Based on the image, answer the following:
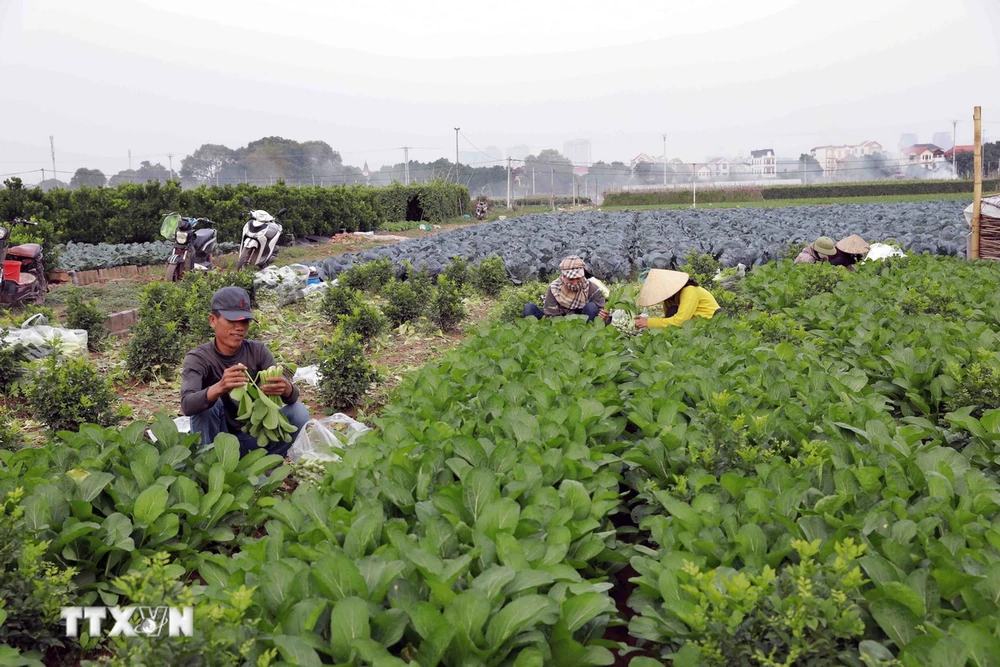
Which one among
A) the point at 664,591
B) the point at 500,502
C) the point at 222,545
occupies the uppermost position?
the point at 500,502

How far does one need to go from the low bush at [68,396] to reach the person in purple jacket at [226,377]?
120cm

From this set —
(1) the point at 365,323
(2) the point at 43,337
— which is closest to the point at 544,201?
(1) the point at 365,323

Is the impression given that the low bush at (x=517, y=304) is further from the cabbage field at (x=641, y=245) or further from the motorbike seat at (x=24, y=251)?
the motorbike seat at (x=24, y=251)

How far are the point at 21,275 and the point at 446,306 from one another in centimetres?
554

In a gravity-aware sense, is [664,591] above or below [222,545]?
above

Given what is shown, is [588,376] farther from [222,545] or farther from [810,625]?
[810,625]

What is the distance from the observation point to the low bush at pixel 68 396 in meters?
5.17

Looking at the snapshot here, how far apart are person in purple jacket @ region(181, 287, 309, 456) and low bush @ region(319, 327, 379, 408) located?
1.40 m

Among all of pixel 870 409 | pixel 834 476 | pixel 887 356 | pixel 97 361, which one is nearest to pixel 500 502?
pixel 834 476

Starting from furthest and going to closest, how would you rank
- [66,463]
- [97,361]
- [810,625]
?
[97,361] < [66,463] < [810,625]

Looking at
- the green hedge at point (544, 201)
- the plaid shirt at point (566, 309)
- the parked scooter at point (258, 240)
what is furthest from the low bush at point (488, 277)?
the green hedge at point (544, 201)

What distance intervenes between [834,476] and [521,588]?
1376 mm

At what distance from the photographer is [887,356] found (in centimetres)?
454

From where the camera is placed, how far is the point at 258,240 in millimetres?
12734
